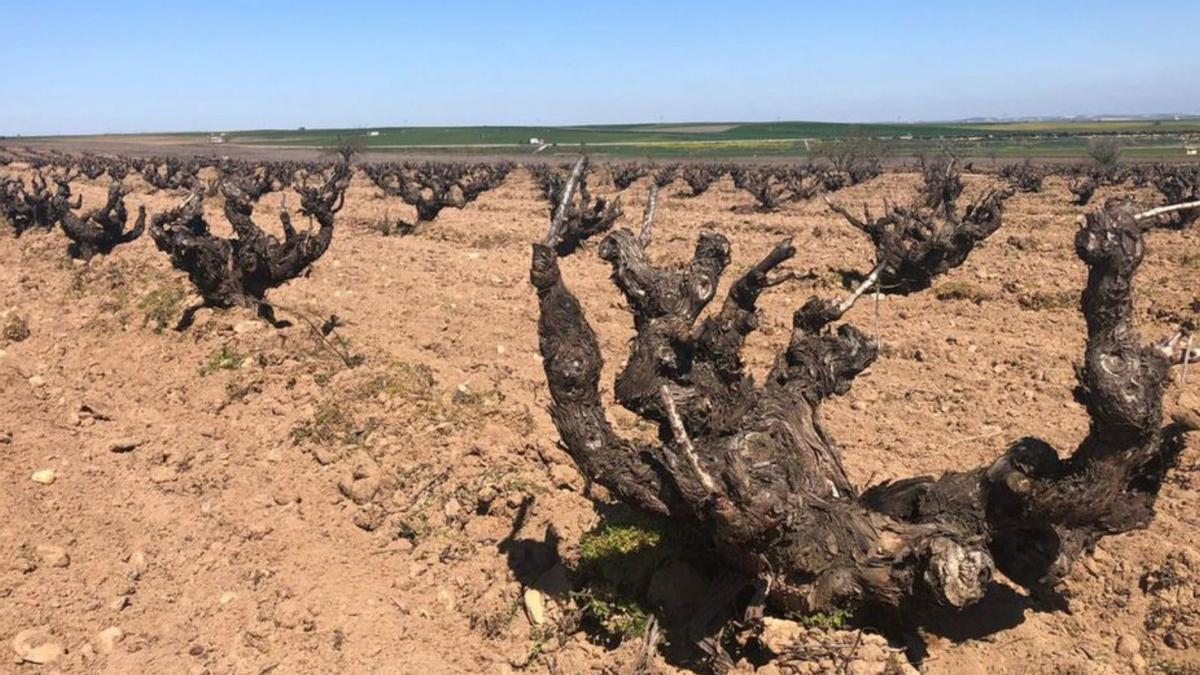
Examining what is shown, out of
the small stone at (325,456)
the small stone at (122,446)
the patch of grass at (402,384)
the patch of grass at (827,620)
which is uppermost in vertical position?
the patch of grass at (402,384)

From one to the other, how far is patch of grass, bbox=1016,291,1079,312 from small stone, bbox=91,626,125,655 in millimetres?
11914

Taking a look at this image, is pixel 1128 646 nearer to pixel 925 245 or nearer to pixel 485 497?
pixel 485 497

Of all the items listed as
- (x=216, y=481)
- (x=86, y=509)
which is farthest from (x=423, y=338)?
(x=86, y=509)

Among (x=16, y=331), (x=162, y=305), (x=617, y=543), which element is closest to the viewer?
(x=617, y=543)

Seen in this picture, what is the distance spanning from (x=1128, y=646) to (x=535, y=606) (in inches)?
132

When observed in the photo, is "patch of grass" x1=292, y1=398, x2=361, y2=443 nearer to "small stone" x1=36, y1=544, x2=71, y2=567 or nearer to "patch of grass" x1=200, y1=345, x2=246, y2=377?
"small stone" x1=36, y1=544, x2=71, y2=567

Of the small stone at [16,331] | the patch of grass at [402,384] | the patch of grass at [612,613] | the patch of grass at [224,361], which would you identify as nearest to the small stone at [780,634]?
the patch of grass at [612,613]

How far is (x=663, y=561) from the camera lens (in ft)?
18.0

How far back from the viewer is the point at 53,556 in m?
6.03

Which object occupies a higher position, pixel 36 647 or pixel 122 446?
pixel 122 446

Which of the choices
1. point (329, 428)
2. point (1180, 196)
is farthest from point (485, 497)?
point (1180, 196)

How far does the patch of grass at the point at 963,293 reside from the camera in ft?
43.7

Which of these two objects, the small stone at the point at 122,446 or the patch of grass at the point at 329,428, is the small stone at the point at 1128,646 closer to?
the patch of grass at the point at 329,428

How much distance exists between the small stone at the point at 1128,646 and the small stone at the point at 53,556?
6.65 metres
